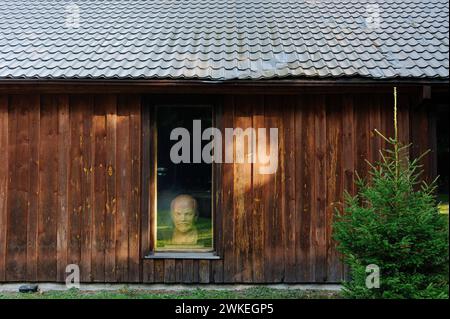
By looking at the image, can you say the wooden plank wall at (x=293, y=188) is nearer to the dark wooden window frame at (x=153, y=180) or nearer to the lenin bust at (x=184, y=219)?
the dark wooden window frame at (x=153, y=180)

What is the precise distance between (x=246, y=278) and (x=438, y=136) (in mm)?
3468

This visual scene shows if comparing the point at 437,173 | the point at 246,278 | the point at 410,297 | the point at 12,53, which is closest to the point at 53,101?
the point at 12,53

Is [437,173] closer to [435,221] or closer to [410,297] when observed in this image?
[435,221]

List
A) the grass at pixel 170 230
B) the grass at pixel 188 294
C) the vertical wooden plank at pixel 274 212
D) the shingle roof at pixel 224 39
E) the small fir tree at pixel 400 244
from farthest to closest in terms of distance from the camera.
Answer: the grass at pixel 170 230 < the vertical wooden plank at pixel 274 212 < the shingle roof at pixel 224 39 < the grass at pixel 188 294 < the small fir tree at pixel 400 244

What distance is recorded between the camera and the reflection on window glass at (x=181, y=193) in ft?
20.4

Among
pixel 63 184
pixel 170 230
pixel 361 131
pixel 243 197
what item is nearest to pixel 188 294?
pixel 170 230

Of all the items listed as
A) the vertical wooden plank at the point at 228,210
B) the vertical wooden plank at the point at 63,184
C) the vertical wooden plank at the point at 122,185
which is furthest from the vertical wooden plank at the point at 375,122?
the vertical wooden plank at the point at 63,184

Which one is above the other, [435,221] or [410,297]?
[435,221]

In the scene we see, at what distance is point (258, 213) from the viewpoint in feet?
19.8

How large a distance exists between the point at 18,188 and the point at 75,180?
832 mm

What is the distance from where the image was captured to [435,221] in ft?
15.7

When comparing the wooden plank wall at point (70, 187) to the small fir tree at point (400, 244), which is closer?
the small fir tree at point (400, 244)

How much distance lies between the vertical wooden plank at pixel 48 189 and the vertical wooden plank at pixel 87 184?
1.29ft
